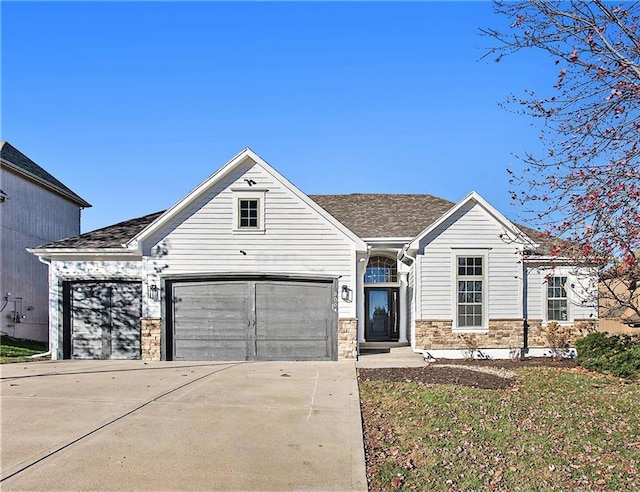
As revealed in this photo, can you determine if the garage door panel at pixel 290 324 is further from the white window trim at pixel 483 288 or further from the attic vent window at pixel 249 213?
the white window trim at pixel 483 288

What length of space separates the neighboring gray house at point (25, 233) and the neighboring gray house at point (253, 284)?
660 centimetres

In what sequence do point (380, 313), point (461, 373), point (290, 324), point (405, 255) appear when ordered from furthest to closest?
point (380, 313) < point (405, 255) < point (290, 324) < point (461, 373)

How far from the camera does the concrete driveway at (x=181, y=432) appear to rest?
5695 millimetres

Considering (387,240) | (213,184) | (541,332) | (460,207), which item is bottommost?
(541,332)

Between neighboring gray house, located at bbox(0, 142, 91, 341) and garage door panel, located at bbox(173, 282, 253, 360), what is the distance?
8719mm

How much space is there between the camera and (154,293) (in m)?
15.1

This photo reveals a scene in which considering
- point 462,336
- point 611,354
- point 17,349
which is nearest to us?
point 611,354

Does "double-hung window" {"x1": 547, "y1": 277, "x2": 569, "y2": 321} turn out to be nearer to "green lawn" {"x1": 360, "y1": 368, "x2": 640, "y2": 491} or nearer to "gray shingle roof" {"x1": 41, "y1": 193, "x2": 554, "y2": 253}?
"gray shingle roof" {"x1": 41, "y1": 193, "x2": 554, "y2": 253}

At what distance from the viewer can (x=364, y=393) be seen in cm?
1001

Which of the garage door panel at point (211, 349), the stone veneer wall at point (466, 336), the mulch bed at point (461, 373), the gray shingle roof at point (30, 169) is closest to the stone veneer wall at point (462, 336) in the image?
the stone veneer wall at point (466, 336)

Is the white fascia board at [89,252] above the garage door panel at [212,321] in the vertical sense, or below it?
above

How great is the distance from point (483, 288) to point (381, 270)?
3.94 metres

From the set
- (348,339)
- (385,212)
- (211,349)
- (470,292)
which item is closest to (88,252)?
(211,349)

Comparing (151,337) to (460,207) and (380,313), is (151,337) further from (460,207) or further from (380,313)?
(460,207)
